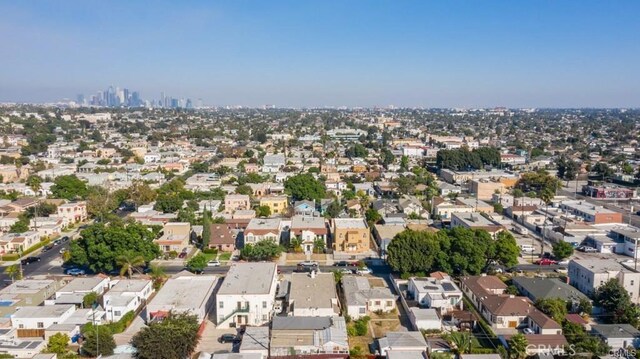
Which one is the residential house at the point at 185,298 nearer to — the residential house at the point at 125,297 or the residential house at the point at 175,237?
the residential house at the point at 125,297

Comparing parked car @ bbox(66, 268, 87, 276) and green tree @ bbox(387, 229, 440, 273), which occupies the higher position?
A: green tree @ bbox(387, 229, 440, 273)

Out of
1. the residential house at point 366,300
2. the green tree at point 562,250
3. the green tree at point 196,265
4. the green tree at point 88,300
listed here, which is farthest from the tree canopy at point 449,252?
the green tree at point 88,300

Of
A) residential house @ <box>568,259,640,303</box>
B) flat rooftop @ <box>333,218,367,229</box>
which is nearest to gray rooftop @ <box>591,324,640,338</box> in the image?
residential house @ <box>568,259,640,303</box>

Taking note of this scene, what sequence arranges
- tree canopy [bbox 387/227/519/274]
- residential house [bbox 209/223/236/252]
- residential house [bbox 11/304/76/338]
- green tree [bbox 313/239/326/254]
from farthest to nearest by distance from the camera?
residential house [bbox 209/223/236/252], green tree [bbox 313/239/326/254], tree canopy [bbox 387/227/519/274], residential house [bbox 11/304/76/338]

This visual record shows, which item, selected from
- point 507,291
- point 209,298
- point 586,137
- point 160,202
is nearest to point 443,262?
point 507,291

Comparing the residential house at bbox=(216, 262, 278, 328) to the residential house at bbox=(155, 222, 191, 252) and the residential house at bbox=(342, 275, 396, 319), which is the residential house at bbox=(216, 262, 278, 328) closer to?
the residential house at bbox=(342, 275, 396, 319)

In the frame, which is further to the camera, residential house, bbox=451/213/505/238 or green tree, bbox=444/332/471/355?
residential house, bbox=451/213/505/238
